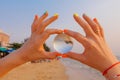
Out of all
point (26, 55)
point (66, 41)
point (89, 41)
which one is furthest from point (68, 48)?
point (26, 55)

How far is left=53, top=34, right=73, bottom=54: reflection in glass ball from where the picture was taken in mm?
1666

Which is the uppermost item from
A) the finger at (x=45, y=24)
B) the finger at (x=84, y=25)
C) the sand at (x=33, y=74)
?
the sand at (x=33, y=74)

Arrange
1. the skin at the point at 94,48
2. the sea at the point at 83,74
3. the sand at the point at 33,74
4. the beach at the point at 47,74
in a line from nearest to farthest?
1. the skin at the point at 94,48
2. the sand at the point at 33,74
3. the beach at the point at 47,74
4. the sea at the point at 83,74

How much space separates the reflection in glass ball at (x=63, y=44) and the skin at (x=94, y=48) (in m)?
0.04

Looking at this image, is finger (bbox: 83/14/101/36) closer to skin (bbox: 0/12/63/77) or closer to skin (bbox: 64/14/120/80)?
skin (bbox: 64/14/120/80)

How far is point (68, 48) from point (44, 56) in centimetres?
19

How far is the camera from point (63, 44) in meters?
1.67

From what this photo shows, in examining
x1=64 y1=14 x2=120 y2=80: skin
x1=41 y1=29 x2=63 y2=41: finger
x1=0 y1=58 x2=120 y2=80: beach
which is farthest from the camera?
x1=0 y1=58 x2=120 y2=80: beach

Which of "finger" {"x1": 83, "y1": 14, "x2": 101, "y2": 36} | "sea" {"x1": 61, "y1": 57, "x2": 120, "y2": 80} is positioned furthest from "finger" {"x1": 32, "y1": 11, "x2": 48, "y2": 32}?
"sea" {"x1": 61, "y1": 57, "x2": 120, "y2": 80}

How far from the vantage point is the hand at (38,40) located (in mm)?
1739

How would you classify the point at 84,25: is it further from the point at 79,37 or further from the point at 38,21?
the point at 38,21

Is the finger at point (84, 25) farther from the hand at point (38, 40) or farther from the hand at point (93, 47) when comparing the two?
the hand at point (38, 40)

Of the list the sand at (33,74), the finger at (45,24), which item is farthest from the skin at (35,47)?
the sand at (33,74)

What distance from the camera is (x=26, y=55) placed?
177 centimetres
